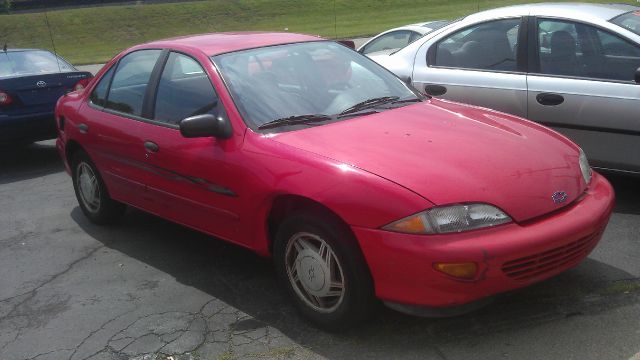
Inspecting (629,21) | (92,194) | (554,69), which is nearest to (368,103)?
(554,69)

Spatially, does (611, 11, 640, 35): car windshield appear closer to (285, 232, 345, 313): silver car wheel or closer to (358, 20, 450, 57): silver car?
(285, 232, 345, 313): silver car wheel

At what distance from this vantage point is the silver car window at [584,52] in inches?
193

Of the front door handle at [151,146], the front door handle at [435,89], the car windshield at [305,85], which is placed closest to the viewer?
the car windshield at [305,85]

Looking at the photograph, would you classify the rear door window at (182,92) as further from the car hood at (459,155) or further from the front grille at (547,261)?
the front grille at (547,261)

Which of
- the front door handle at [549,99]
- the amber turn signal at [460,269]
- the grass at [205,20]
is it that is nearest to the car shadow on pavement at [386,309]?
the amber turn signal at [460,269]

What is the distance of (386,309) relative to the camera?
12.1ft

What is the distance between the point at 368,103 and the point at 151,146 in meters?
1.44

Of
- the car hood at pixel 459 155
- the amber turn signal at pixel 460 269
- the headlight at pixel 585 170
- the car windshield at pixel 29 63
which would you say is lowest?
the car windshield at pixel 29 63

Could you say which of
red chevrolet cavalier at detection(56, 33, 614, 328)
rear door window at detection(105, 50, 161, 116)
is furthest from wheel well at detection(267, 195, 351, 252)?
rear door window at detection(105, 50, 161, 116)

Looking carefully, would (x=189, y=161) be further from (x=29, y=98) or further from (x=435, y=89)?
(x=29, y=98)

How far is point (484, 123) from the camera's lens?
3971mm

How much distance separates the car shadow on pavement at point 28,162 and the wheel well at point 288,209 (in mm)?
4769

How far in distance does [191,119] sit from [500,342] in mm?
2060

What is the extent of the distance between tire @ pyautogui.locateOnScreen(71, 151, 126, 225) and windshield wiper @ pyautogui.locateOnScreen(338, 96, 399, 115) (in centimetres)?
225
